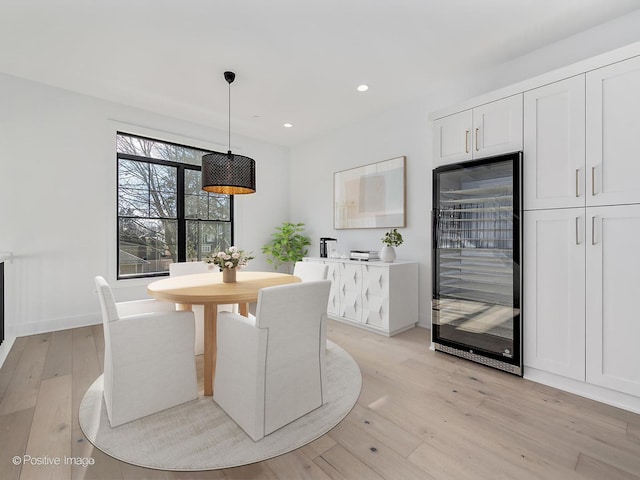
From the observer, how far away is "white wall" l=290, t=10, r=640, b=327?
2516mm

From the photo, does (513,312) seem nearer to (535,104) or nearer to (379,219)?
(535,104)

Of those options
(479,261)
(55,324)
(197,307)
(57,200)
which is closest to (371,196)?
(479,261)

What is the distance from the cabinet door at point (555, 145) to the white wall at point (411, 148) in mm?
726

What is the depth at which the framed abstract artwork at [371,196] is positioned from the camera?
3771 millimetres

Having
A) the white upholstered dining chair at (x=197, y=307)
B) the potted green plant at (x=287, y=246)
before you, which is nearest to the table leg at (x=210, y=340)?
the white upholstered dining chair at (x=197, y=307)

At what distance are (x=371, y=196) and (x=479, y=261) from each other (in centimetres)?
177

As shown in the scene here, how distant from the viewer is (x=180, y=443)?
156 cm

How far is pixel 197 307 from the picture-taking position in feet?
9.35

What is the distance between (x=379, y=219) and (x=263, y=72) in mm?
2164

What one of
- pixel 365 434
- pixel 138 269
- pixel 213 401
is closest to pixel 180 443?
pixel 213 401

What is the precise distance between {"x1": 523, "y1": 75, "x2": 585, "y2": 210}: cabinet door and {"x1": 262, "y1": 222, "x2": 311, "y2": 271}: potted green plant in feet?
10.6

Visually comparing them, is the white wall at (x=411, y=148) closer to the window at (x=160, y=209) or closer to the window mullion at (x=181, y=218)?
the window at (x=160, y=209)

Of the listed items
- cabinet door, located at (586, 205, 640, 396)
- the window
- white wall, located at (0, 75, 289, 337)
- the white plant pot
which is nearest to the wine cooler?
cabinet door, located at (586, 205, 640, 396)

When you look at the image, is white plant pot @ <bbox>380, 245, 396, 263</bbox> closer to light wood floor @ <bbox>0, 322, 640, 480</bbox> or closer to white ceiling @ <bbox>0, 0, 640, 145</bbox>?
light wood floor @ <bbox>0, 322, 640, 480</bbox>
